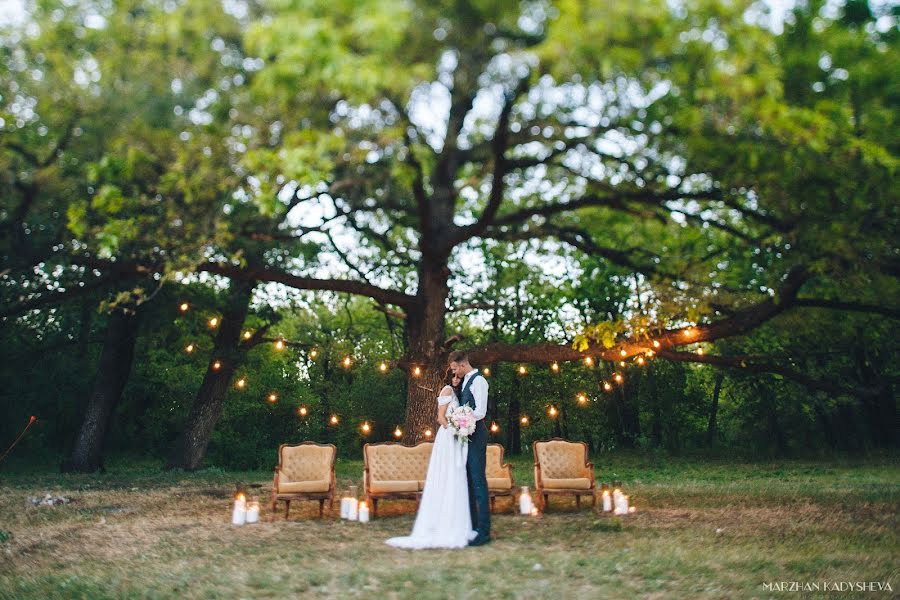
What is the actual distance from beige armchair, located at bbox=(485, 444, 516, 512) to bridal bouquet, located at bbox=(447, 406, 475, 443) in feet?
7.24

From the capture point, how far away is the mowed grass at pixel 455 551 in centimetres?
466

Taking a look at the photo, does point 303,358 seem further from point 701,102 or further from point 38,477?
point 701,102

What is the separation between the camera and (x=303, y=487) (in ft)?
28.3

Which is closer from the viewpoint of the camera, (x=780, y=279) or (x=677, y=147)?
(x=677, y=147)

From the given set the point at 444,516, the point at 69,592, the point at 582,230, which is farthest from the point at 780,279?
the point at 69,592

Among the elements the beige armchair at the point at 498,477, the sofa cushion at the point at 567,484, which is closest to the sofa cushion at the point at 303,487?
the beige armchair at the point at 498,477

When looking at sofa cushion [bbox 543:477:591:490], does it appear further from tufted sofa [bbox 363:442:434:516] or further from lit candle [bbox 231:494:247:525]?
lit candle [bbox 231:494:247:525]

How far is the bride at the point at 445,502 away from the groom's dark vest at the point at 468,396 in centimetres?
7

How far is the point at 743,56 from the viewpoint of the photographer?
154 inches

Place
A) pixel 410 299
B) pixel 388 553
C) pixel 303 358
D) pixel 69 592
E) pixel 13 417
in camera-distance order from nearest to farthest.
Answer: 1. pixel 69 592
2. pixel 388 553
3. pixel 410 299
4. pixel 13 417
5. pixel 303 358

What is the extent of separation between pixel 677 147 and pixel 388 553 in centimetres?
431

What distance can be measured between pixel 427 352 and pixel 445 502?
3635 millimetres

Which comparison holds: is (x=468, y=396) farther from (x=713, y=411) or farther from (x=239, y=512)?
(x=713, y=411)

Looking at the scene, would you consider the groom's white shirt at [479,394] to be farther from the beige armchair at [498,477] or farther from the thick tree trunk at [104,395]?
the thick tree trunk at [104,395]
